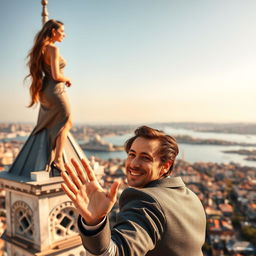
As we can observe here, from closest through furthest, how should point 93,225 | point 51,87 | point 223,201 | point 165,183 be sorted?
point 93,225
point 165,183
point 51,87
point 223,201

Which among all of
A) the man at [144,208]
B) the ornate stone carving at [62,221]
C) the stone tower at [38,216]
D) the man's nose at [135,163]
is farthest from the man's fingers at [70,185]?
the ornate stone carving at [62,221]

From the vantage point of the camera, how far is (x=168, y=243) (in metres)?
0.58

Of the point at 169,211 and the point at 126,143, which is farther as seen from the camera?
the point at 126,143

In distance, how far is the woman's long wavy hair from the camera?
137cm

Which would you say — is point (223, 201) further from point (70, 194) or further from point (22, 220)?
point (70, 194)

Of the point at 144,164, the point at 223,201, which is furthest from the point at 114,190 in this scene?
the point at 223,201

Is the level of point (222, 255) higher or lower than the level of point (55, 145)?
lower

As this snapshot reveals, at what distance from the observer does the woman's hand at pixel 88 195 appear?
472 mm

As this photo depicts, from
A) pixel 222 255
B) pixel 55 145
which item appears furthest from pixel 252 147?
pixel 55 145

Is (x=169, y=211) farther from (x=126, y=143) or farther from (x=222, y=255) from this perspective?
(x=222, y=255)

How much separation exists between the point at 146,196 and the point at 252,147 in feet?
155

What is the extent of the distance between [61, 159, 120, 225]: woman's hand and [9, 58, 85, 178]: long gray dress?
89 cm

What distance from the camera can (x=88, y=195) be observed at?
517 millimetres

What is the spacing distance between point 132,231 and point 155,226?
7cm
